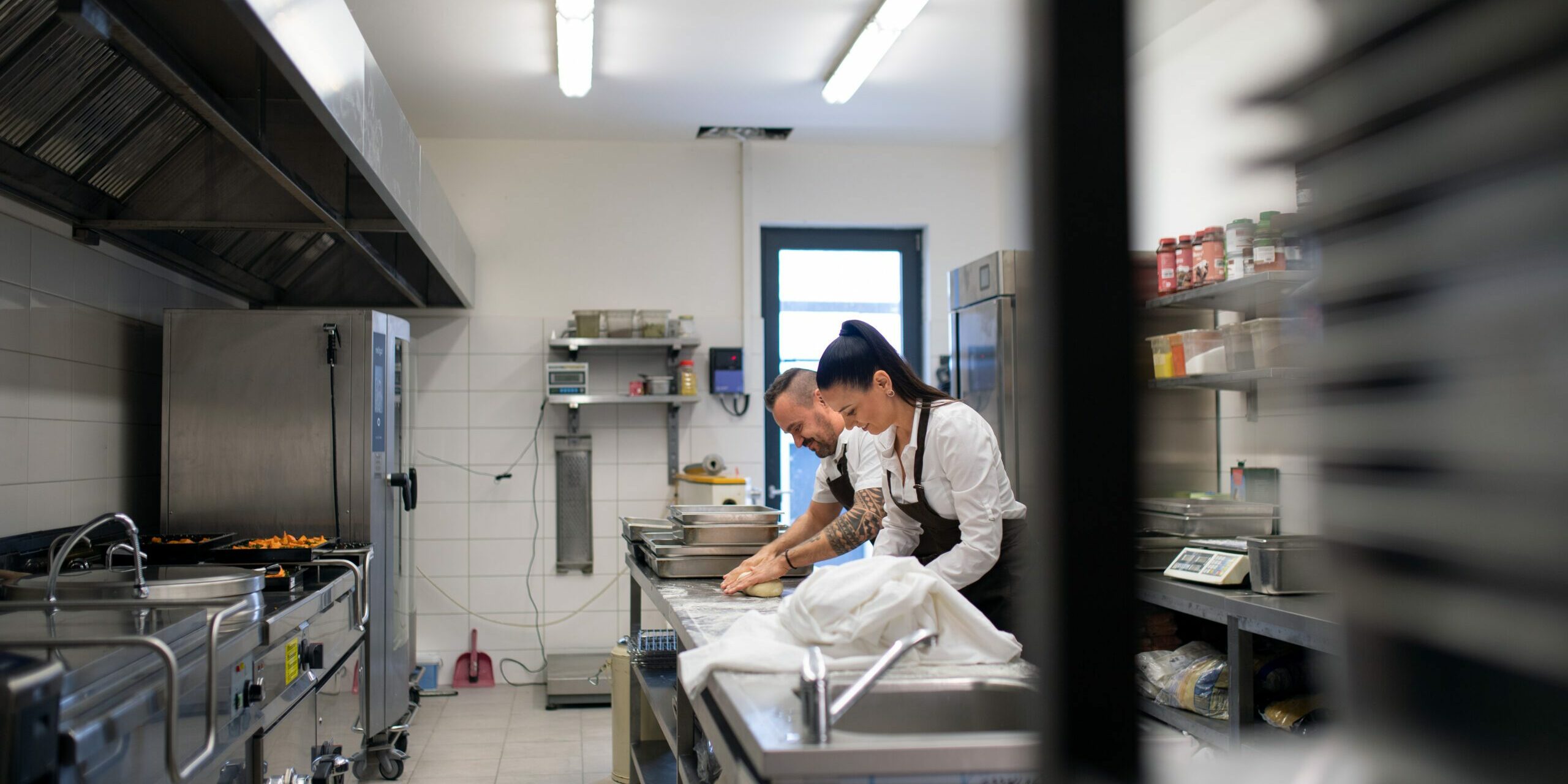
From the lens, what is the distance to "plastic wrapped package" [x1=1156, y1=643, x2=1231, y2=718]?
2.85 meters

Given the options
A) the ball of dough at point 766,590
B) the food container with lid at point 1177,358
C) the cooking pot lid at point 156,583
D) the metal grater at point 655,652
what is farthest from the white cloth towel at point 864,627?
the metal grater at point 655,652

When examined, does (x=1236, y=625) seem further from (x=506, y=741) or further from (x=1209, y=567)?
(x=506, y=741)

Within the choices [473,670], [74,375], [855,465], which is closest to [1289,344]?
[855,465]

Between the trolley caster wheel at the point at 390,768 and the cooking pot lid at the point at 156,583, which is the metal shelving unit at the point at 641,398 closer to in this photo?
the trolley caster wheel at the point at 390,768

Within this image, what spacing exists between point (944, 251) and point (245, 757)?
175 inches

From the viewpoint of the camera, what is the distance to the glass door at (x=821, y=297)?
19.3 ft

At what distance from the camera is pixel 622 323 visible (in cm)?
537

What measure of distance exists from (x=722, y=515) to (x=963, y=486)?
0.99 metres

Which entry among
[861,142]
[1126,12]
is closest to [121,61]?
[1126,12]

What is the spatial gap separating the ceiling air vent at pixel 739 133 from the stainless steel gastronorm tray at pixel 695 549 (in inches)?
118

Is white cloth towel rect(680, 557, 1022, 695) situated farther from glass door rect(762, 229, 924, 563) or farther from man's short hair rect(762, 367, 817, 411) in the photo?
glass door rect(762, 229, 924, 563)

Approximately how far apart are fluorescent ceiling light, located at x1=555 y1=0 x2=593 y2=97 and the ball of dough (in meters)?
2.10

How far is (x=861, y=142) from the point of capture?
581 centimetres

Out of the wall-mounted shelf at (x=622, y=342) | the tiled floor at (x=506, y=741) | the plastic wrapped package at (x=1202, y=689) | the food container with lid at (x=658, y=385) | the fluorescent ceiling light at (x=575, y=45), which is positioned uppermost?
the fluorescent ceiling light at (x=575, y=45)
